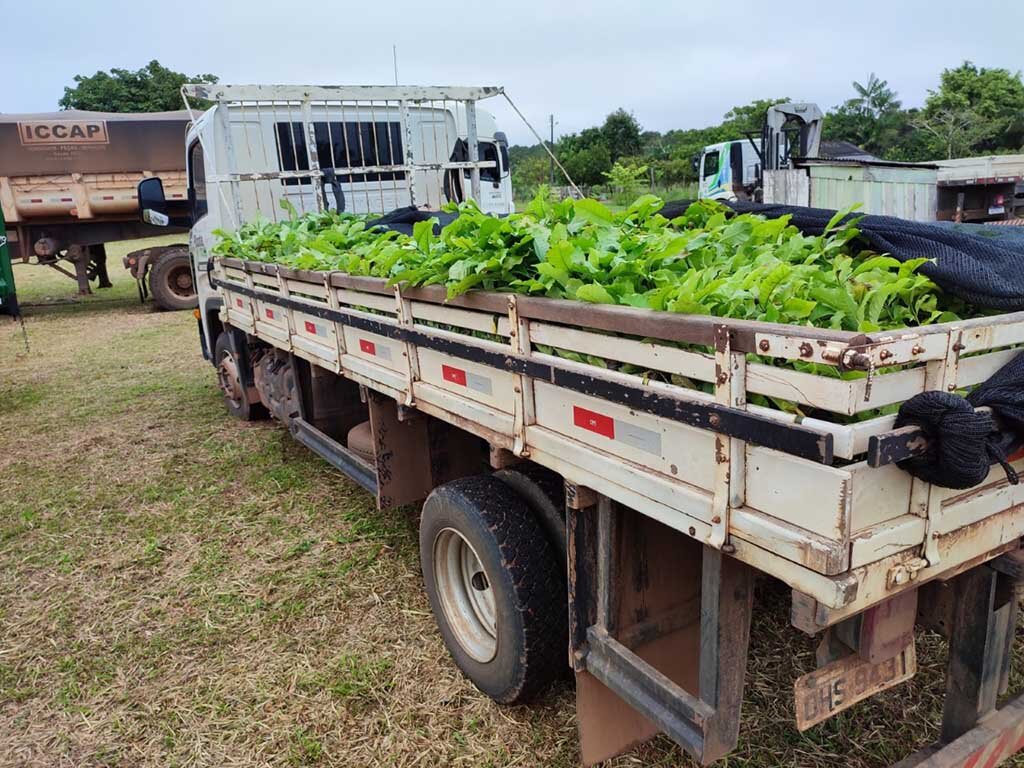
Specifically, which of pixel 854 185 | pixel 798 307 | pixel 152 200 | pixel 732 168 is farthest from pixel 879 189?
pixel 798 307

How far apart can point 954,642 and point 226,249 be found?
513 cm

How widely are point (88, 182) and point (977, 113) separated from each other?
104 ft

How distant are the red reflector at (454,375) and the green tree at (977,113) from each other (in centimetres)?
3199

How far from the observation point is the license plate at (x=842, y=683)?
6.48 feet

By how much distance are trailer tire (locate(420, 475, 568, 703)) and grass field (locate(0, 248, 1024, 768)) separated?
20cm

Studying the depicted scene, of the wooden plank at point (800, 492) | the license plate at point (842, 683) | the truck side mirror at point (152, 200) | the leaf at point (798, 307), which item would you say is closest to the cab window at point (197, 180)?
the truck side mirror at point (152, 200)

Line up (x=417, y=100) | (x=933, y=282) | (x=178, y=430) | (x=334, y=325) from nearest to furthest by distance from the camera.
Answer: (x=933, y=282) → (x=334, y=325) → (x=417, y=100) → (x=178, y=430)

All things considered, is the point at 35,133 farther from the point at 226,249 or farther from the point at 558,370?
the point at 558,370

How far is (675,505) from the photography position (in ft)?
6.63

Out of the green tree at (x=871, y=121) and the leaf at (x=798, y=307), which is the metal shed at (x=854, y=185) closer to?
the leaf at (x=798, y=307)

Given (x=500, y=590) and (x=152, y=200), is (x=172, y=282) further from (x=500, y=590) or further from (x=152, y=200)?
(x=500, y=590)

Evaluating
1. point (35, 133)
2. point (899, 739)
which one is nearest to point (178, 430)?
point (899, 739)

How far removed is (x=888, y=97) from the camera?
42.0 metres

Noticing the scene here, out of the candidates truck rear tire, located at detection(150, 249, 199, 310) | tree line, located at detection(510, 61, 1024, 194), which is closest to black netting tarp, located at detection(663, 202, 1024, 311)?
truck rear tire, located at detection(150, 249, 199, 310)
